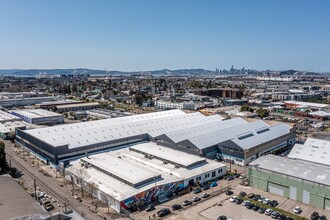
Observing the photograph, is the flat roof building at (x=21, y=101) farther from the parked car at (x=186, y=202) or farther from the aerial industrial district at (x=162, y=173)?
the parked car at (x=186, y=202)

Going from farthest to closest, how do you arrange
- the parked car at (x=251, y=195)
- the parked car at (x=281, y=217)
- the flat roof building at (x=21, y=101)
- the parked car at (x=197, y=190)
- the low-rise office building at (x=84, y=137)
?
the flat roof building at (x=21, y=101)
the low-rise office building at (x=84, y=137)
the parked car at (x=197, y=190)
the parked car at (x=251, y=195)
the parked car at (x=281, y=217)

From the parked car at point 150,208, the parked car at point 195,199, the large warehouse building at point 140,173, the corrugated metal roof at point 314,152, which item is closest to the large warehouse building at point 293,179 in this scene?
the corrugated metal roof at point 314,152

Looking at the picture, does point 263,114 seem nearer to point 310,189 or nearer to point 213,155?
point 213,155

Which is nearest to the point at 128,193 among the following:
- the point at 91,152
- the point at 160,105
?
the point at 91,152

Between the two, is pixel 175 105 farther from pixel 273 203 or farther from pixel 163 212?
pixel 163 212

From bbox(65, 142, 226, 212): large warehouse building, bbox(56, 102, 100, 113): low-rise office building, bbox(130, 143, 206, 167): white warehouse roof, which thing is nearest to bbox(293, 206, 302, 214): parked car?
bbox(65, 142, 226, 212): large warehouse building
